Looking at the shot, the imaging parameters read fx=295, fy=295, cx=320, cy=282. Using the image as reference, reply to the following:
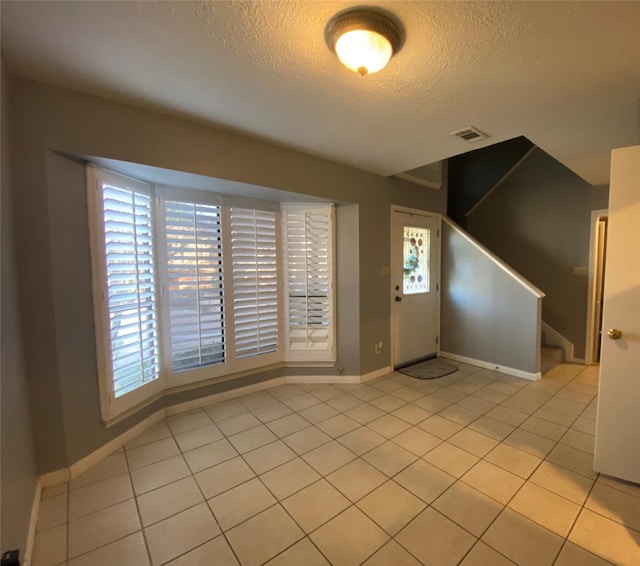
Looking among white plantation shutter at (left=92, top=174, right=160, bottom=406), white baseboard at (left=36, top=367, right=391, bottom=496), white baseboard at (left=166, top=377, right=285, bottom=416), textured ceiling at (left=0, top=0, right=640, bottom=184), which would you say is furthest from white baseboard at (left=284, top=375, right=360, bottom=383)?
textured ceiling at (left=0, top=0, right=640, bottom=184)

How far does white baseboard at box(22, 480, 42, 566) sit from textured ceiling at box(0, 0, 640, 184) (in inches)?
93.0

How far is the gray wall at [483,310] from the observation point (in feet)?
11.3

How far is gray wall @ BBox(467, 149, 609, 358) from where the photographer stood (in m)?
3.96

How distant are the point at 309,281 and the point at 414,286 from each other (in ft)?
5.05

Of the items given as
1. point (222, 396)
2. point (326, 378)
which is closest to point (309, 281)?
point (326, 378)

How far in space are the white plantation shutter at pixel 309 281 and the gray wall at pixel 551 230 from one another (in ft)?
10.4

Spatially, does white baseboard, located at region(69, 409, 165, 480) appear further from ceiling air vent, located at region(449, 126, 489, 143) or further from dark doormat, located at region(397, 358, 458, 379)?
ceiling air vent, located at region(449, 126, 489, 143)

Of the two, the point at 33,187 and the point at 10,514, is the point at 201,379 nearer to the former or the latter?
the point at 10,514

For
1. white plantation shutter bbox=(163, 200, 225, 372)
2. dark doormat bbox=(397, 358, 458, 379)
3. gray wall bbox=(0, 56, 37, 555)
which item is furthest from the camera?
dark doormat bbox=(397, 358, 458, 379)

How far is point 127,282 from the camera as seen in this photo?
2.21 metres

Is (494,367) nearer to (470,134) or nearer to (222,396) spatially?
(470,134)

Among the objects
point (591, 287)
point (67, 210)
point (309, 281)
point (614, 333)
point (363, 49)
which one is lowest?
point (614, 333)

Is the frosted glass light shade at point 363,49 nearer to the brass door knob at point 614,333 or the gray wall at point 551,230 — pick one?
the brass door knob at point 614,333

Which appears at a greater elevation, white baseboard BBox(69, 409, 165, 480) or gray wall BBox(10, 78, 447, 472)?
gray wall BBox(10, 78, 447, 472)
